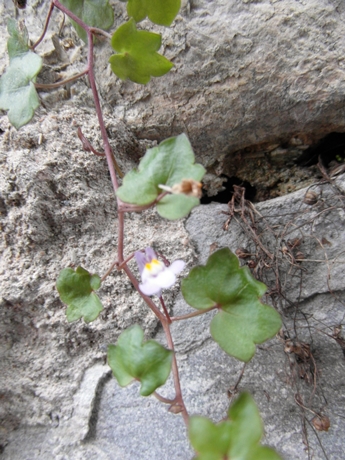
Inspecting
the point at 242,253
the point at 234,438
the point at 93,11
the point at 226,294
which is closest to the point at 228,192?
the point at 242,253

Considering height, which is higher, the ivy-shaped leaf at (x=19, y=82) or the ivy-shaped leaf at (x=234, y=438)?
the ivy-shaped leaf at (x=19, y=82)

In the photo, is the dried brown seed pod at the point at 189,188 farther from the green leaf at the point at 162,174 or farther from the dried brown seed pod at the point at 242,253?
the dried brown seed pod at the point at 242,253

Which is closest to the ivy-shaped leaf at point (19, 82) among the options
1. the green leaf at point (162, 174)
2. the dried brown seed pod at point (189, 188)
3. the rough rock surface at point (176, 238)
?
the rough rock surface at point (176, 238)

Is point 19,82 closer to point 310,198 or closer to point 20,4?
point 20,4

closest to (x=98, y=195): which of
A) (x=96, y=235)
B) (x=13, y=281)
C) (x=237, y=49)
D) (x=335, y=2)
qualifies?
(x=96, y=235)

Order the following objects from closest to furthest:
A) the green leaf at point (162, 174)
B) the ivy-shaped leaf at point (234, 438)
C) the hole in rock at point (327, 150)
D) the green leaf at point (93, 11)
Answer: the ivy-shaped leaf at point (234, 438) → the green leaf at point (162, 174) → the green leaf at point (93, 11) → the hole in rock at point (327, 150)

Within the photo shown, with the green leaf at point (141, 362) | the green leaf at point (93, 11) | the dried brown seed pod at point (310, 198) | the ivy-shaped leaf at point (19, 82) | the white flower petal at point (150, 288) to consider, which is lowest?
the green leaf at point (141, 362)

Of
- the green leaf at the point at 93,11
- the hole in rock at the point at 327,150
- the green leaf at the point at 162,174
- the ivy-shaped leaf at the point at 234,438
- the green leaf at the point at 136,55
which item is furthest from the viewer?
the hole in rock at the point at 327,150
